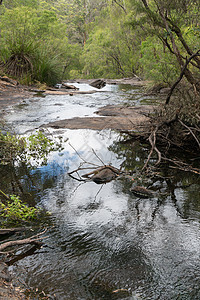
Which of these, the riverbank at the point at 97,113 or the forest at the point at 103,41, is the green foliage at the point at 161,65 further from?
the riverbank at the point at 97,113

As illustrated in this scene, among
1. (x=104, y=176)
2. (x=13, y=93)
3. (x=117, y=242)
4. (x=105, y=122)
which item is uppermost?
(x=13, y=93)

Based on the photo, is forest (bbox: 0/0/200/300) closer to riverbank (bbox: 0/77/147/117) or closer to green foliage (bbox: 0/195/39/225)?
green foliage (bbox: 0/195/39/225)

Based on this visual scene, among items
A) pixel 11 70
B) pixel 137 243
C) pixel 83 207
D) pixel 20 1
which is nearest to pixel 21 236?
pixel 83 207

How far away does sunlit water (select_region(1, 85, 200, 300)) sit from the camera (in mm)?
1999

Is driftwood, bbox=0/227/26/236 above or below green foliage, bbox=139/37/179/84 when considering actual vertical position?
below

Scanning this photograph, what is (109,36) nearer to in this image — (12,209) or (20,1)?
(20,1)

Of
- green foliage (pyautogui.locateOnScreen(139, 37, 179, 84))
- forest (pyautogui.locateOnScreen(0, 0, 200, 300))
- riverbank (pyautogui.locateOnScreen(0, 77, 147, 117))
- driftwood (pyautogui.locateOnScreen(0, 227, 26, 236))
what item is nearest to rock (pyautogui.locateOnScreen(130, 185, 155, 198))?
forest (pyautogui.locateOnScreen(0, 0, 200, 300))

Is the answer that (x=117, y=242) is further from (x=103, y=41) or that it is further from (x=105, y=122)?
(x=103, y=41)

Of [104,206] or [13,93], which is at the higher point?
[13,93]

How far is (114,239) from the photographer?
254 centimetres

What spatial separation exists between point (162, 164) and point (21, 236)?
2.37 metres

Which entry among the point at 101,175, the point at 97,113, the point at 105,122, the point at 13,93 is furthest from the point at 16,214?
the point at 13,93

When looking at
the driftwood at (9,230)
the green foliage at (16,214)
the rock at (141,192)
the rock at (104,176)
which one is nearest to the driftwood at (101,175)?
the rock at (104,176)

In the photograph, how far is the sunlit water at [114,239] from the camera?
200 cm
